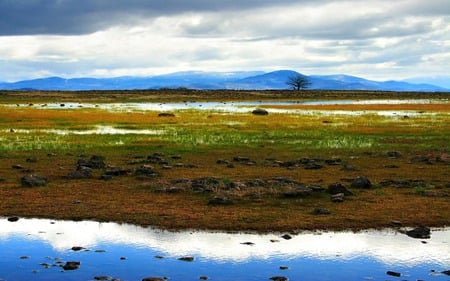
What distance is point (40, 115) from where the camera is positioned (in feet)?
273

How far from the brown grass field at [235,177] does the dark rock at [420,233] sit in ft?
4.30

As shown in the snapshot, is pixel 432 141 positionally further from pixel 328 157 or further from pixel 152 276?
pixel 152 276

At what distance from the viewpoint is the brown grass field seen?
77.5 ft

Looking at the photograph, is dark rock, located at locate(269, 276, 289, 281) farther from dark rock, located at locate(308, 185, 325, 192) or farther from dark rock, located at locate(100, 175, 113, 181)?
dark rock, located at locate(100, 175, 113, 181)

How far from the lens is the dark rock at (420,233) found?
21.0 meters

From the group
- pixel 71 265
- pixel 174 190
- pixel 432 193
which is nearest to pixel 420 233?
pixel 432 193

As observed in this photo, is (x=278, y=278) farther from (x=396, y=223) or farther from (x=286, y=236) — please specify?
(x=396, y=223)

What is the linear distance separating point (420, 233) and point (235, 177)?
1319 centimetres

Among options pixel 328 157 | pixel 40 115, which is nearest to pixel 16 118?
pixel 40 115

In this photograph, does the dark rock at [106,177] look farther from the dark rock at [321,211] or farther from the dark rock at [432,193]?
the dark rock at [432,193]

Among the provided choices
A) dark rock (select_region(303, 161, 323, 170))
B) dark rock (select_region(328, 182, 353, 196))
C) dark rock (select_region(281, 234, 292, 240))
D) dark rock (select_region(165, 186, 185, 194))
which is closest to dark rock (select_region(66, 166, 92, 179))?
dark rock (select_region(165, 186, 185, 194))

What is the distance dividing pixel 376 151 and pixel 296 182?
17.3 meters

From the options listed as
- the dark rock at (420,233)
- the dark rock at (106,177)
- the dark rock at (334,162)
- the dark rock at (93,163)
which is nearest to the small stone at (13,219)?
the dark rock at (106,177)

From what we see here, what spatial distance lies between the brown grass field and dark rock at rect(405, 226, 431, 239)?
131cm
